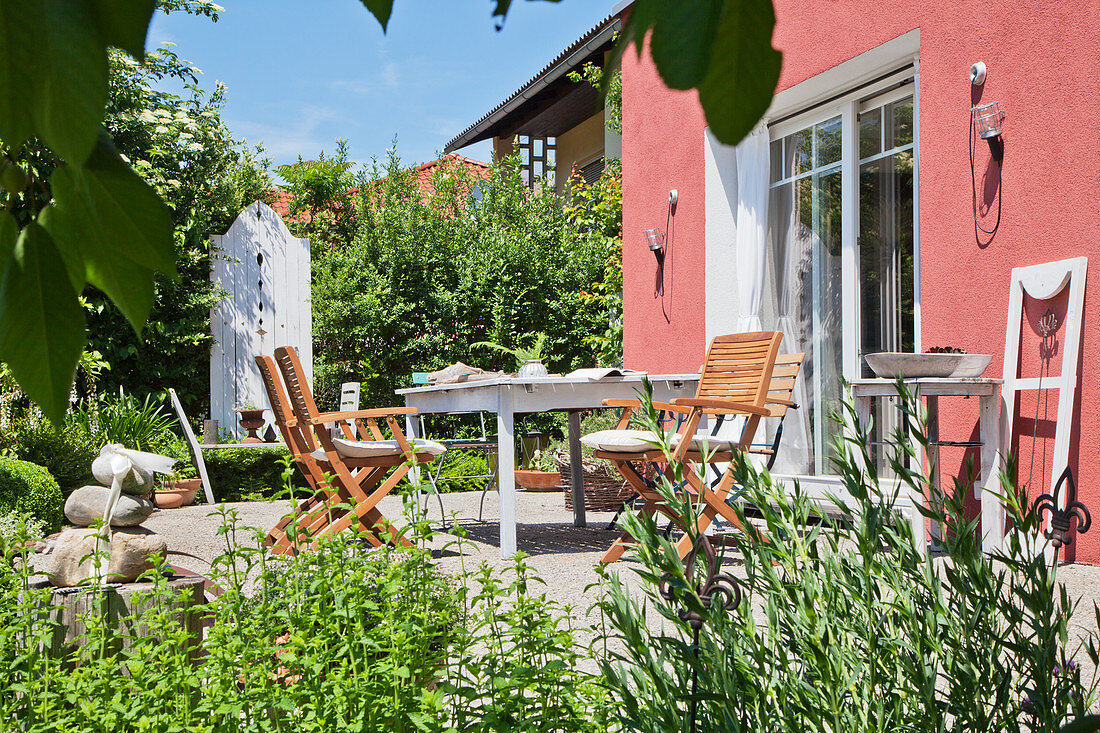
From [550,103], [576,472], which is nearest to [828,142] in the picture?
[576,472]

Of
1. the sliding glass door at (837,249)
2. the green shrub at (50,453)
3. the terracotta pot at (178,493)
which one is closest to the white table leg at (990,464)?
the sliding glass door at (837,249)

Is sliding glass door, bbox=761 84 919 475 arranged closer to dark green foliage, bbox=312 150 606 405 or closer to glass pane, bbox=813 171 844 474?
glass pane, bbox=813 171 844 474

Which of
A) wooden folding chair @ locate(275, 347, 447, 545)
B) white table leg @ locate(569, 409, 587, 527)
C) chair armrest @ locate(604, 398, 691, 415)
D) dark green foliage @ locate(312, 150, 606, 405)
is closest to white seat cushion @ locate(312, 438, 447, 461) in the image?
wooden folding chair @ locate(275, 347, 447, 545)

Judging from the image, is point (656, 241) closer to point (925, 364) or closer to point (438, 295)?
point (438, 295)

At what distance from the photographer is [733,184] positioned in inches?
247

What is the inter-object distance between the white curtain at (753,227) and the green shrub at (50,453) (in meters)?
4.28

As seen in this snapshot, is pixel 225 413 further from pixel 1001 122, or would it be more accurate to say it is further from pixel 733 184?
pixel 1001 122

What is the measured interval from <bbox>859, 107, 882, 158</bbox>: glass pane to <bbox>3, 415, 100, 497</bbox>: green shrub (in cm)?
502

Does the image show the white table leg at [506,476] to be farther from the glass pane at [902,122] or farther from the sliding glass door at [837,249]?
the glass pane at [902,122]

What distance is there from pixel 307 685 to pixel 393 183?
9.29 metres

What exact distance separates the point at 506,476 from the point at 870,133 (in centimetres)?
309

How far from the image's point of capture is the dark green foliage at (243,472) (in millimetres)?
7289

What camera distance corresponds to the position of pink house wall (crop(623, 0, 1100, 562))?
12.6 ft

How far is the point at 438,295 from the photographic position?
30.4 feet
